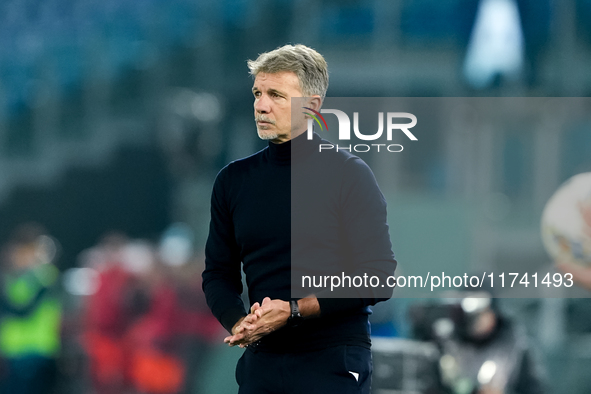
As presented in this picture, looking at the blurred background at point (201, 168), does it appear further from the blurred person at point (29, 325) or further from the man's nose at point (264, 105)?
the man's nose at point (264, 105)

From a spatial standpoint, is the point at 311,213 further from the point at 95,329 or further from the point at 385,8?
the point at 385,8

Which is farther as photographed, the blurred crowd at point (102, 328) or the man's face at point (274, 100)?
the blurred crowd at point (102, 328)

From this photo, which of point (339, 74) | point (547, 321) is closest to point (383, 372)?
point (547, 321)

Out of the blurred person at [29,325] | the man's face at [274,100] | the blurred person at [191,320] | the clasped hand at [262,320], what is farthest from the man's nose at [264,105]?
the blurred person at [29,325]

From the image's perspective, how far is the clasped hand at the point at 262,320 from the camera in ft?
6.32

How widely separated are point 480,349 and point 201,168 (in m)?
5.43

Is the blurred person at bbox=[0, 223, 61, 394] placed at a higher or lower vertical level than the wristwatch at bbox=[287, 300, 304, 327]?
lower

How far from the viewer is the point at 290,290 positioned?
2.08 m

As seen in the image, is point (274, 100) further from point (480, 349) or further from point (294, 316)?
point (480, 349)

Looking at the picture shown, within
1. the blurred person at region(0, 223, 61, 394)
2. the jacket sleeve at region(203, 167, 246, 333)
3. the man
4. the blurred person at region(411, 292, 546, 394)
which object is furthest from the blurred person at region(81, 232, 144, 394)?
the man

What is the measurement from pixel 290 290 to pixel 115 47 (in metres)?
9.41

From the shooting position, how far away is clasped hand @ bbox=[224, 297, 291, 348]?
1.93 metres

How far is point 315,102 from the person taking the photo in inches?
85.3

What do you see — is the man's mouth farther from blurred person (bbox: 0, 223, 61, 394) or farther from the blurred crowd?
blurred person (bbox: 0, 223, 61, 394)
